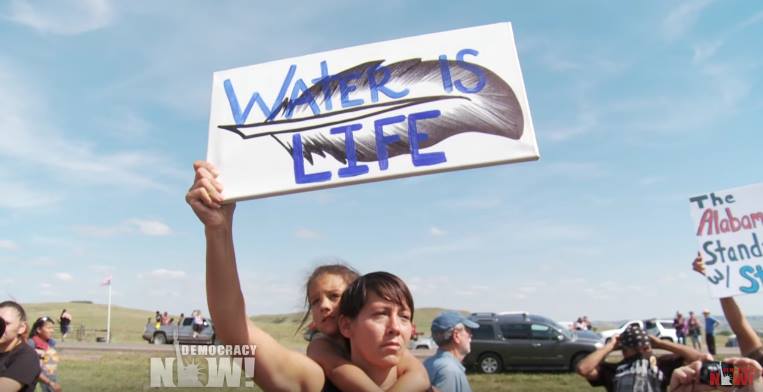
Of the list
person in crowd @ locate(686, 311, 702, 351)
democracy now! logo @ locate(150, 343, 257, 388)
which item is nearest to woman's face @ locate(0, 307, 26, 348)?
democracy now! logo @ locate(150, 343, 257, 388)

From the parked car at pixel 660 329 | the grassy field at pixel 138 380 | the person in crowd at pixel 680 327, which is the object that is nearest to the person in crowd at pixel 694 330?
the person in crowd at pixel 680 327

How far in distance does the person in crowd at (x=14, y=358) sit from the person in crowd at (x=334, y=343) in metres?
2.34

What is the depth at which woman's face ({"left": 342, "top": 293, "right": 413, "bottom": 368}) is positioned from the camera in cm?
190

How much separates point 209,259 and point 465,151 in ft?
3.24

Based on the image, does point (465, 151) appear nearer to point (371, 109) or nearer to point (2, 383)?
point (371, 109)

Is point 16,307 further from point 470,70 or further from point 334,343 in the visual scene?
point 470,70

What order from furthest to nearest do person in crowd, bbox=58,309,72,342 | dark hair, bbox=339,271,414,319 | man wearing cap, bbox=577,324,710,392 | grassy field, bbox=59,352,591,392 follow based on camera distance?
1. person in crowd, bbox=58,309,72,342
2. grassy field, bbox=59,352,591,392
3. man wearing cap, bbox=577,324,710,392
4. dark hair, bbox=339,271,414,319

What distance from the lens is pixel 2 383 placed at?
3.54 m

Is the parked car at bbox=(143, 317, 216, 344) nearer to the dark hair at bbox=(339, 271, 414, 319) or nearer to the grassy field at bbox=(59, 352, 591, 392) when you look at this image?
the grassy field at bbox=(59, 352, 591, 392)

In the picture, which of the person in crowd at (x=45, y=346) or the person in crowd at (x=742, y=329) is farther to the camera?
the person in crowd at (x=45, y=346)

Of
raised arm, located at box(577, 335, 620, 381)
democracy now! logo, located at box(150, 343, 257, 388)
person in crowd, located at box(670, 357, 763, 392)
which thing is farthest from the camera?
raised arm, located at box(577, 335, 620, 381)

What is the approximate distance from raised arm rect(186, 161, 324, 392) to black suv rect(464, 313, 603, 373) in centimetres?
1378

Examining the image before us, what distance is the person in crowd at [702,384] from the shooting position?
239 cm

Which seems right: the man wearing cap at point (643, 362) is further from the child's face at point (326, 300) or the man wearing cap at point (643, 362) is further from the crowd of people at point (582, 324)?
the crowd of people at point (582, 324)
